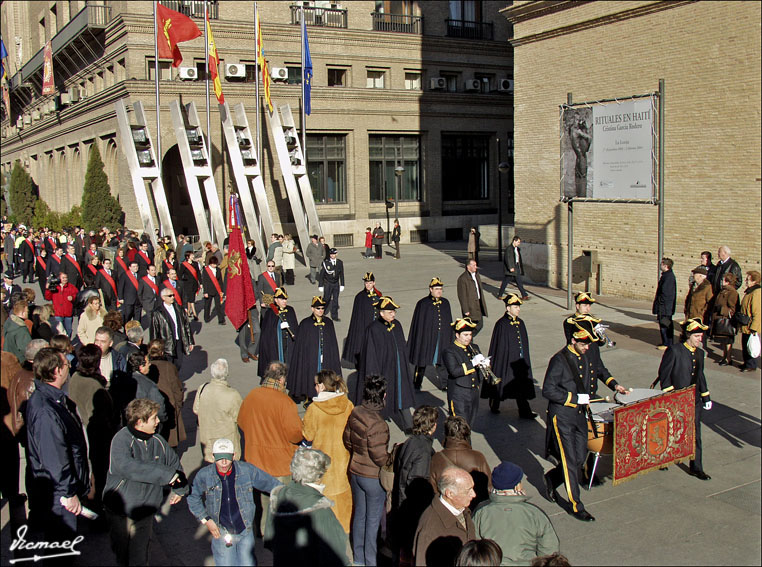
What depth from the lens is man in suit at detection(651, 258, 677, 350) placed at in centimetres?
1476

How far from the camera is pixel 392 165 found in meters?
41.1

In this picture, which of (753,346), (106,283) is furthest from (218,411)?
(106,283)

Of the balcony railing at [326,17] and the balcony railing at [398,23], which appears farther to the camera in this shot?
the balcony railing at [398,23]

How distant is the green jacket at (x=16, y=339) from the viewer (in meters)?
10.6

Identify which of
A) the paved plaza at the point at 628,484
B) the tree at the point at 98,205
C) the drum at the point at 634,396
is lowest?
the paved plaza at the point at 628,484

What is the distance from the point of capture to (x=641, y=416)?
819cm

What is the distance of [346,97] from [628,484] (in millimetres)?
32054

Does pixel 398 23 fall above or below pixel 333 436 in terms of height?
above

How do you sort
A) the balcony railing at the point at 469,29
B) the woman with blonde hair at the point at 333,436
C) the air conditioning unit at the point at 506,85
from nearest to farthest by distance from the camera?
the woman with blonde hair at the point at 333,436, the air conditioning unit at the point at 506,85, the balcony railing at the point at 469,29

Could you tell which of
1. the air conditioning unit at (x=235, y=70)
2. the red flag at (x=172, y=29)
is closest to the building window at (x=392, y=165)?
the air conditioning unit at (x=235, y=70)

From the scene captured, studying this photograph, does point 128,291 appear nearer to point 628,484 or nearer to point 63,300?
point 63,300

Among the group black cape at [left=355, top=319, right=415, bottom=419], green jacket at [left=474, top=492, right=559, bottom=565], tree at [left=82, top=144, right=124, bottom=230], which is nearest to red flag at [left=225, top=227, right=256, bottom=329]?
black cape at [left=355, top=319, right=415, bottom=419]

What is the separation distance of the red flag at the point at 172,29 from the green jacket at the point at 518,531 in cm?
2691

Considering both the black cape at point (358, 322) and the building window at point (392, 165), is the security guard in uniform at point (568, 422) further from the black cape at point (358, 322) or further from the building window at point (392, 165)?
the building window at point (392, 165)
